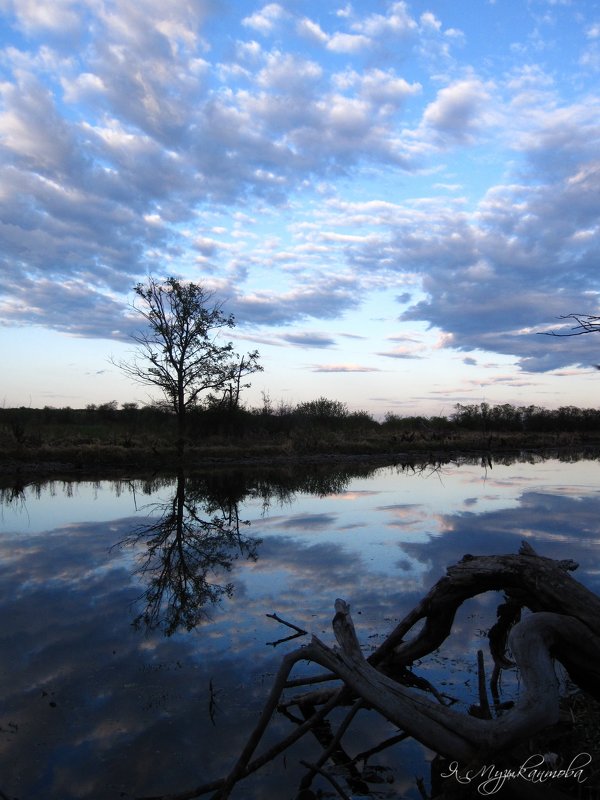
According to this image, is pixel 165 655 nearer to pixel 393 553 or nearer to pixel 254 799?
pixel 254 799

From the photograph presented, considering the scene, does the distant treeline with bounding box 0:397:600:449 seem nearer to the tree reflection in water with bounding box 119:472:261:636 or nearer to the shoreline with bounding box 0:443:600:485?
the shoreline with bounding box 0:443:600:485

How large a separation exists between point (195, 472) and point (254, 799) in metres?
21.3

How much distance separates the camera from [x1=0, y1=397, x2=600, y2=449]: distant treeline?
31219mm

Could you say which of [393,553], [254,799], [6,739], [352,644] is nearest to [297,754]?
[254,799]

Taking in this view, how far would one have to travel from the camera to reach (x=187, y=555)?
9.73 meters

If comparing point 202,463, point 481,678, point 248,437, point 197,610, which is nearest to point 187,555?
point 197,610

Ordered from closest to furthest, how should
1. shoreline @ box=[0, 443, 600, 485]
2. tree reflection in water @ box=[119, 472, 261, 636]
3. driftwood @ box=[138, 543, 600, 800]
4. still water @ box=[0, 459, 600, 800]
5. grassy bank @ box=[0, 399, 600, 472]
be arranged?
1. driftwood @ box=[138, 543, 600, 800]
2. still water @ box=[0, 459, 600, 800]
3. tree reflection in water @ box=[119, 472, 261, 636]
4. shoreline @ box=[0, 443, 600, 485]
5. grassy bank @ box=[0, 399, 600, 472]

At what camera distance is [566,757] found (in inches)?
132

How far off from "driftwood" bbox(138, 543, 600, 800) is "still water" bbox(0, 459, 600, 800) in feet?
1.98

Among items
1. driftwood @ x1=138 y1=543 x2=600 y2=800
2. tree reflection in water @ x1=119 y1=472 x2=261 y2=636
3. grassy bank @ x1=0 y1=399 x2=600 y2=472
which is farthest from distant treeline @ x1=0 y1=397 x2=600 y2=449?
driftwood @ x1=138 y1=543 x2=600 y2=800

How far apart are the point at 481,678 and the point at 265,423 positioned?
3862cm
